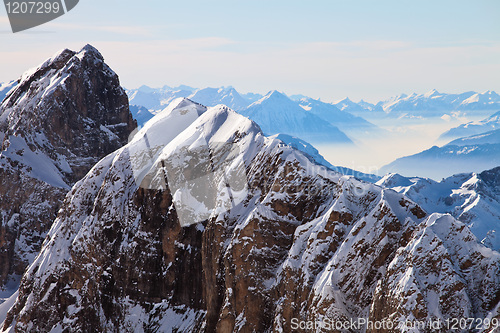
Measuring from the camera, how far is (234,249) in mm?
116938

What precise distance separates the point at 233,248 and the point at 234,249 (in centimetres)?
34

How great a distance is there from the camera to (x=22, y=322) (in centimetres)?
16525

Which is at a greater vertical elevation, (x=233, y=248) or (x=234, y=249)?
(x=233, y=248)

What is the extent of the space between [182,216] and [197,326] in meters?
27.0

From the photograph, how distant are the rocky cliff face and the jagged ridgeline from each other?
28 cm

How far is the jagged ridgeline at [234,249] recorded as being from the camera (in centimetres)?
9156

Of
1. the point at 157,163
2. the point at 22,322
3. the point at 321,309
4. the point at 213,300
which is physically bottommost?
the point at 22,322

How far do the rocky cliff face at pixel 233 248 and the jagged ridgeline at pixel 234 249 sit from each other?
0.28 metres

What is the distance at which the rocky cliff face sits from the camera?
9188 centimetres

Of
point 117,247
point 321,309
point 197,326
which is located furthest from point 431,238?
point 117,247

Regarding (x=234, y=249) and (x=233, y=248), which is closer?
(x=234, y=249)

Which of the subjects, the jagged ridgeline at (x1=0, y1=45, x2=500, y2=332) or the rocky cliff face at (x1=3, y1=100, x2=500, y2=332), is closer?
the jagged ridgeline at (x1=0, y1=45, x2=500, y2=332)

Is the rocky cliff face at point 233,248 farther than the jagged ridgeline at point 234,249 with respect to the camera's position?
Yes

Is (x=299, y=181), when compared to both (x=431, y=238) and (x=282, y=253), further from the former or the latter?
(x=431, y=238)
